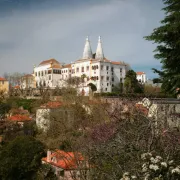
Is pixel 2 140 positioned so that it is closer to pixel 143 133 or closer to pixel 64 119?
pixel 64 119

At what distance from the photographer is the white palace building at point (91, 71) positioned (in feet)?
206

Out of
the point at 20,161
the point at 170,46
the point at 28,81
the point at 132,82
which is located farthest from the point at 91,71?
the point at 170,46

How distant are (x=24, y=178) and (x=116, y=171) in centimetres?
1252

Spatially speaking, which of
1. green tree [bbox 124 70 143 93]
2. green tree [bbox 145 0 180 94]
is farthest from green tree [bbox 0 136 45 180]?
green tree [bbox 124 70 143 93]

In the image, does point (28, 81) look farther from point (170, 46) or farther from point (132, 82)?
point (170, 46)

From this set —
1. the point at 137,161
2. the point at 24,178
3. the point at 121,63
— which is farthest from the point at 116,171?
the point at 121,63

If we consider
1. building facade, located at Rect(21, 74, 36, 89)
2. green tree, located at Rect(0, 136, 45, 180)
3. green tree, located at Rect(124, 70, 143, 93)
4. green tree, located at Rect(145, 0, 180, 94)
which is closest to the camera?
green tree, located at Rect(145, 0, 180, 94)

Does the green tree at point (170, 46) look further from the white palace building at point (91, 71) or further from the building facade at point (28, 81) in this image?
the building facade at point (28, 81)

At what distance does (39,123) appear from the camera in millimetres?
29969

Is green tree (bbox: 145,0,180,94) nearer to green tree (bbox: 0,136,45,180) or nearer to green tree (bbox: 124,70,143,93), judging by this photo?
green tree (bbox: 0,136,45,180)

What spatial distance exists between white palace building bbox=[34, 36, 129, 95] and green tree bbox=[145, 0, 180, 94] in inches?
1679

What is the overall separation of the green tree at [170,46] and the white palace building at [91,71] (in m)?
42.6

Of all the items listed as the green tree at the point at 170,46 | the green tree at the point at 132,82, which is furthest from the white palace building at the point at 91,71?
the green tree at the point at 170,46

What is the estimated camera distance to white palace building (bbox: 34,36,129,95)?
6288cm
